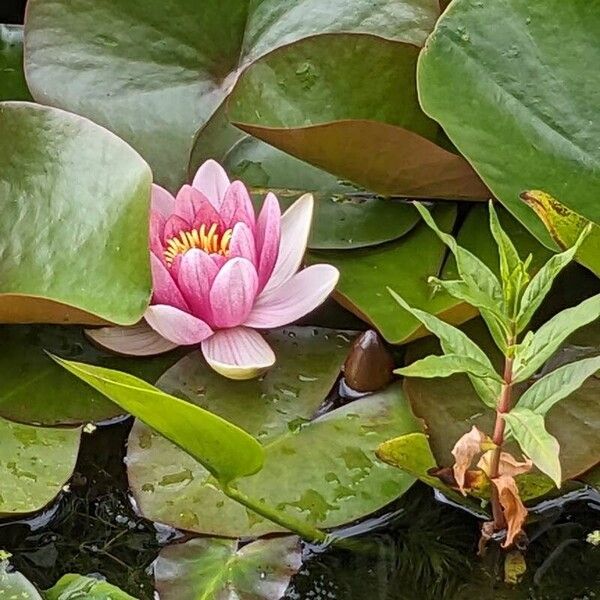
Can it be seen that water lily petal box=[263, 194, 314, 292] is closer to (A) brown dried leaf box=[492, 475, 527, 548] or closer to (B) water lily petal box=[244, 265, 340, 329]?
(B) water lily petal box=[244, 265, 340, 329]

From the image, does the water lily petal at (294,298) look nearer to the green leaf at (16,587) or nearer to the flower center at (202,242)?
the flower center at (202,242)

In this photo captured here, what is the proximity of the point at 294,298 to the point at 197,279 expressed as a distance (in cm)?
11

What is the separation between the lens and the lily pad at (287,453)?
91 cm

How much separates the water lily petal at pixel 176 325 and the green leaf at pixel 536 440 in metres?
0.33

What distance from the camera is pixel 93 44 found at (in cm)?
116

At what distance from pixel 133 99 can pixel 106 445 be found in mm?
401

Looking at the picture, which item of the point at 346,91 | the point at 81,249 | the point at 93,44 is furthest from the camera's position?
the point at 93,44

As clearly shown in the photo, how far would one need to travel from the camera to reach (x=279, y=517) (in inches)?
34.3

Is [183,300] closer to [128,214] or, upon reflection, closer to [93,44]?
[128,214]

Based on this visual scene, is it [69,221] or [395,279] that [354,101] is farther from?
[69,221]

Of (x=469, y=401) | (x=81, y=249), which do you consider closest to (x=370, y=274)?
(x=469, y=401)

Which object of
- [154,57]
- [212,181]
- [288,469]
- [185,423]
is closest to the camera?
[185,423]

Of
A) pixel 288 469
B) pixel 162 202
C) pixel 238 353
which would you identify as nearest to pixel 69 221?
pixel 162 202

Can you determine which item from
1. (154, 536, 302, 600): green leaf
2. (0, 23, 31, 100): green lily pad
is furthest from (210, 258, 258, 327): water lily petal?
(0, 23, 31, 100): green lily pad
